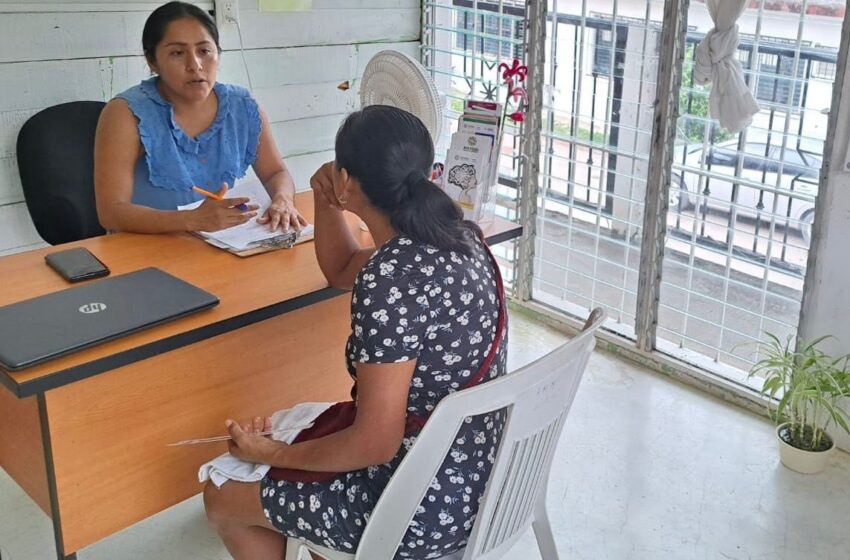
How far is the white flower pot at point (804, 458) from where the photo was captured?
259 centimetres

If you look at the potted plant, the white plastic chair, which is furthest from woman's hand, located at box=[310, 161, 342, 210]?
the potted plant

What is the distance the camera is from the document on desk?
2156 millimetres

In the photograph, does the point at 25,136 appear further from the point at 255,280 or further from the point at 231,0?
the point at 255,280

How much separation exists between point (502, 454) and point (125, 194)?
1422 mm

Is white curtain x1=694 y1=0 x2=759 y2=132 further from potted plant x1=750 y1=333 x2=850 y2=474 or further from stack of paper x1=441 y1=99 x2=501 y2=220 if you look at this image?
stack of paper x1=441 y1=99 x2=501 y2=220

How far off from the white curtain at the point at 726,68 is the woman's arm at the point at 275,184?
130 centimetres

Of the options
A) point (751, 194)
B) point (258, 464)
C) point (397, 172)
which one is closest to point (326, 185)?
point (397, 172)

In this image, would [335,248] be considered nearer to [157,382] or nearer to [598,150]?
[157,382]

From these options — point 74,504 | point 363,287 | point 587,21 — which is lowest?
point 74,504

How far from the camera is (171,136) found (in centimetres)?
250

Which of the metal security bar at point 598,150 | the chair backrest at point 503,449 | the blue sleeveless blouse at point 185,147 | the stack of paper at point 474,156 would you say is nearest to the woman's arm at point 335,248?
the stack of paper at point 474,156

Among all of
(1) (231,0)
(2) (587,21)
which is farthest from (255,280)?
(2) (587,21)

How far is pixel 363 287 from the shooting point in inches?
58.7

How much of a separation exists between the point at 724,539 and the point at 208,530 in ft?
4.40
